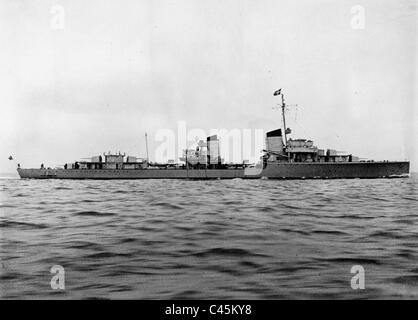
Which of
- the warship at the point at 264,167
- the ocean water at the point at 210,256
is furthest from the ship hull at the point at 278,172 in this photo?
the ocean water at the point at 210,256

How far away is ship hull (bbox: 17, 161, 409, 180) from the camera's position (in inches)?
2245

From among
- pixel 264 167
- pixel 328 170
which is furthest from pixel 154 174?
pixel 328 170

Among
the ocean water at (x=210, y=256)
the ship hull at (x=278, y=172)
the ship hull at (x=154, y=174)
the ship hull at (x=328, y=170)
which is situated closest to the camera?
the ocean water at (x=210, y=256)

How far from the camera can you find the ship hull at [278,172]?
5703 cm

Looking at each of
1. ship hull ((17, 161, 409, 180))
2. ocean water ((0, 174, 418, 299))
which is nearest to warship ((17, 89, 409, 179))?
ship hull ((17, 161, 409, 180))

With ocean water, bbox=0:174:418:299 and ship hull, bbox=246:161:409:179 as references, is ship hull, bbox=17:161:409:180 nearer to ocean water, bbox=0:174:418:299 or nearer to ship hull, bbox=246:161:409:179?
ship hull, bbox=246:161:409:179

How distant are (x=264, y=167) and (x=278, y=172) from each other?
2.45 m

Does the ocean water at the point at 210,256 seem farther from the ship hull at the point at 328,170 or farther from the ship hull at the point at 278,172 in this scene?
the ship hull at the point at 278,172

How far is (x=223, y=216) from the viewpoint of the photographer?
12445mm

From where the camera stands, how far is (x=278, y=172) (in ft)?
191

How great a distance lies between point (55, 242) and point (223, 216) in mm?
5691

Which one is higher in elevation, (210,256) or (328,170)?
(210,256)

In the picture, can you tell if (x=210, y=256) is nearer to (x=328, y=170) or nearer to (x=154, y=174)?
(x=328, y=170)
